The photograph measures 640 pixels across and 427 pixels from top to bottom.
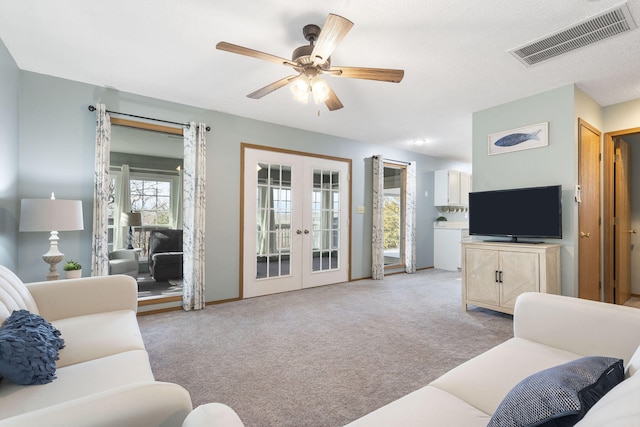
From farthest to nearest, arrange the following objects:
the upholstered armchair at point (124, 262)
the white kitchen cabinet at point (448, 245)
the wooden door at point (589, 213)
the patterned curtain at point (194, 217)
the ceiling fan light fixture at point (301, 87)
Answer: the white kitchen cabinet at point (448, 245)
the upholstered armchair at point (124, 262)
the patterned curtain at point (194, 217)
the wooden door at point (589, 213)
the ceiling fan light fixture at point (301, 87)

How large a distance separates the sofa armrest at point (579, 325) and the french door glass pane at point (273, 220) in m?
3.35

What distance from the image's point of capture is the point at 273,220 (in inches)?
180

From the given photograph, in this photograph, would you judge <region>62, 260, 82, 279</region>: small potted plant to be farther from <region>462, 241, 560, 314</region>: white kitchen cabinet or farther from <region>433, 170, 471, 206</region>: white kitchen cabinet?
<region>433, 170, 471, 206</region>: white kitchen cabinet

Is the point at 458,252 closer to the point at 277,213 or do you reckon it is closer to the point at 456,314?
the point at 456,314

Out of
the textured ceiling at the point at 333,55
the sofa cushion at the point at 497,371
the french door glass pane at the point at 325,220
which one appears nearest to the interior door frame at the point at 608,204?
the textured ceiling at the point at 333,55

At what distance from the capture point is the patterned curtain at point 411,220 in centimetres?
623

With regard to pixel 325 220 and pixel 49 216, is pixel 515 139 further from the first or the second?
pixel 49 216

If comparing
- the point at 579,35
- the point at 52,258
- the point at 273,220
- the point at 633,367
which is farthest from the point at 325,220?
the point at 633,367

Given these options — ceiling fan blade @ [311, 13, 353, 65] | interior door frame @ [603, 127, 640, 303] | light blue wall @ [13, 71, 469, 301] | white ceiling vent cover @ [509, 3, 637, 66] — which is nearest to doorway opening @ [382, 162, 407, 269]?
light blue wall @ [13, 71, 469, 301]

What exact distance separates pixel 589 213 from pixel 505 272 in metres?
1.23

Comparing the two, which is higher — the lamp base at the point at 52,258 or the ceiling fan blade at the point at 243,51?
the ceiling fan blade at the point at 243,51

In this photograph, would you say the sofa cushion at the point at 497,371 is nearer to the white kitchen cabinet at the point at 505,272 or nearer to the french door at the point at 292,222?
the white kitchen cabinet at the point at 505,272

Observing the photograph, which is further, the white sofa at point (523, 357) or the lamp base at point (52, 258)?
the lamp base at point (52, 258)

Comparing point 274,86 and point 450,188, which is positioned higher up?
point 274,86
